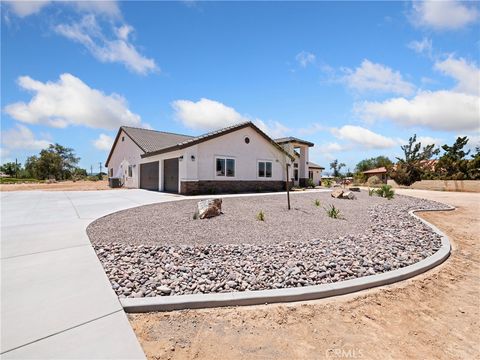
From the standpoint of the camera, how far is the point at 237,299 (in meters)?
3.42

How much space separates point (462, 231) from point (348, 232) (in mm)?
4285

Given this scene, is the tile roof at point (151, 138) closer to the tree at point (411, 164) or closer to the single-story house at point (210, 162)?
the single-story house at point (210, 162)

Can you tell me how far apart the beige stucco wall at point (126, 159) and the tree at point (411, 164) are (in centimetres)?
3287

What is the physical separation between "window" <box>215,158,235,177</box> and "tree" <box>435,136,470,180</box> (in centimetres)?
2648

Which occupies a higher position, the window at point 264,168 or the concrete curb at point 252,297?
the window at point 264,168

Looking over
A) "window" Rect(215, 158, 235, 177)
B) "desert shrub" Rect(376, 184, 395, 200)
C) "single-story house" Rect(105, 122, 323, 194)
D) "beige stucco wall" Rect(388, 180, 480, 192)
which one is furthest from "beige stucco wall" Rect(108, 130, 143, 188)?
"beige stucco wall" Rect(388, 180, 480, 192)

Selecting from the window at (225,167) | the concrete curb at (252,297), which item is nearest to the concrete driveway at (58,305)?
the concrete curb at (252,297)

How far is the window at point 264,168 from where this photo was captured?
812 inches

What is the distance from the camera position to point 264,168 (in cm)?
2088

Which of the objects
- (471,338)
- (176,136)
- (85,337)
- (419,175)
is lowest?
(471,338)

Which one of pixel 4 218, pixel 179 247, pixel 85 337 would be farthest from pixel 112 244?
pixel 4 218

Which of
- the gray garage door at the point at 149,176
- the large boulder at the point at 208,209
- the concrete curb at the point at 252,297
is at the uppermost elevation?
the gray garage door at the point at 149,176

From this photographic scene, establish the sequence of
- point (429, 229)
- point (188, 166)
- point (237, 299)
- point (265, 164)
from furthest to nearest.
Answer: point (265, 164), point (188, 166), point (429, 229), point (237, 299)

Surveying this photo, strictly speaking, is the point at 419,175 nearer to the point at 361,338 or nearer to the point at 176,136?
the point at 176,136
